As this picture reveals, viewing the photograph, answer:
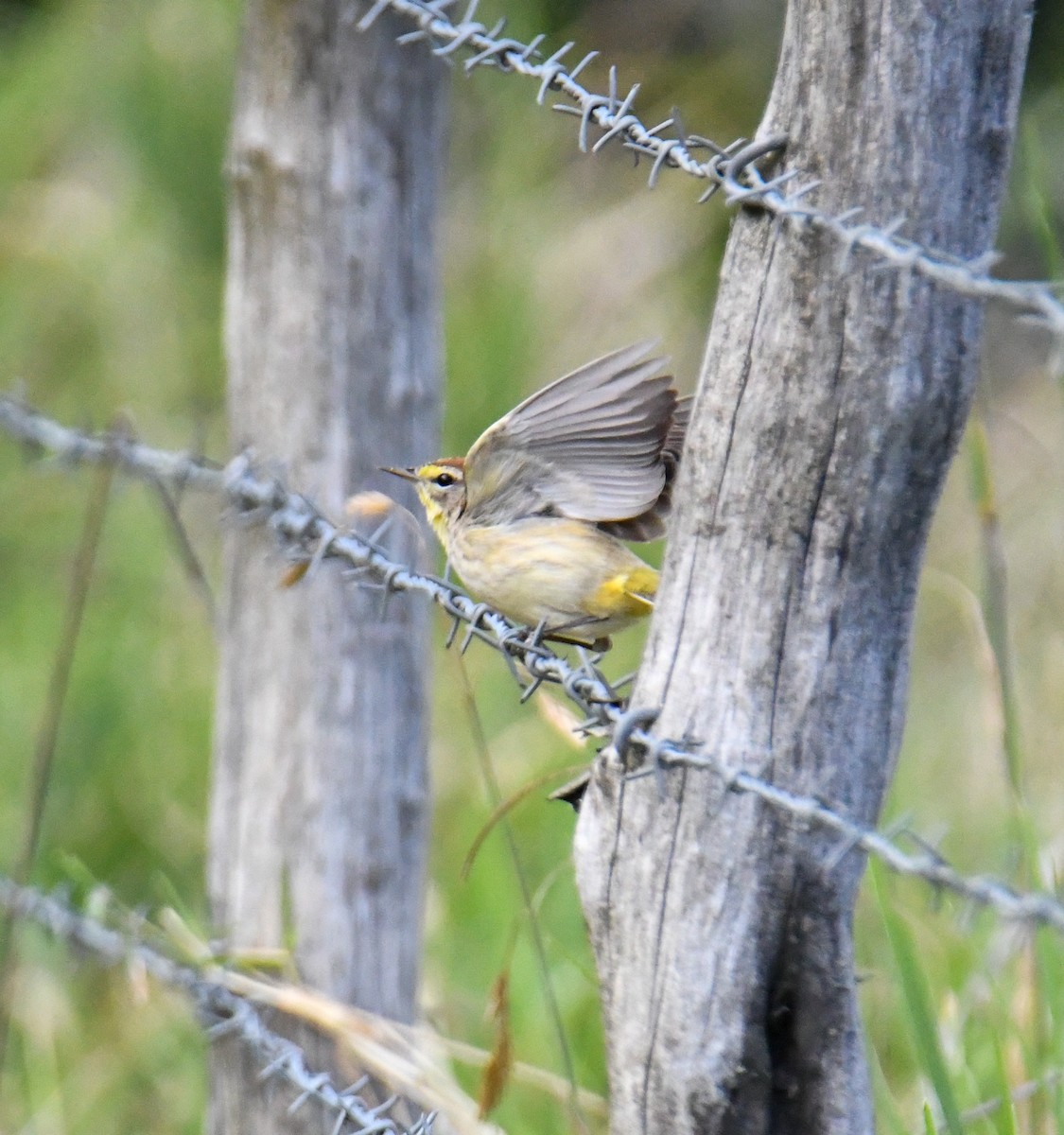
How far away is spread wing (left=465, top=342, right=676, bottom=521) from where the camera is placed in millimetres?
2293

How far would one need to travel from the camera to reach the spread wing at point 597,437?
2.29 meters

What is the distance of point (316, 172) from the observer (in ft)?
10.0

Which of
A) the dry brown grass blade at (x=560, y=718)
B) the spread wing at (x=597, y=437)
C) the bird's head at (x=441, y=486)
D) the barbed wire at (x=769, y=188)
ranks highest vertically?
the barbed wire at (x=769, y=188)

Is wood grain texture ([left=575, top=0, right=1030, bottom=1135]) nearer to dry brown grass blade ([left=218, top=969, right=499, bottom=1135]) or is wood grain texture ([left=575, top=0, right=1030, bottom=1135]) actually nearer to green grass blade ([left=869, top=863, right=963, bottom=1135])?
green grass blade ([left=869, top=863, right=963, bottom=1135])

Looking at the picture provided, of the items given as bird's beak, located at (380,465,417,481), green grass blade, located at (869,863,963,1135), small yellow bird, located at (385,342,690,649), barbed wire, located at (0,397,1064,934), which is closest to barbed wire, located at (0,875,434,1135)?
barbed wire, located at (0,397,1064,934)

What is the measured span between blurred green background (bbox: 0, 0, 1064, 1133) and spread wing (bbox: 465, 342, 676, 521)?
535 mm

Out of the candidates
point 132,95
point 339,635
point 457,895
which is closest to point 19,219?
point 132,95

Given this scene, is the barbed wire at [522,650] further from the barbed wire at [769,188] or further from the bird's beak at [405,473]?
the barbed wire at [769,188]

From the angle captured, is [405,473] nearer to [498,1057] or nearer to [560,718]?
[560,718]

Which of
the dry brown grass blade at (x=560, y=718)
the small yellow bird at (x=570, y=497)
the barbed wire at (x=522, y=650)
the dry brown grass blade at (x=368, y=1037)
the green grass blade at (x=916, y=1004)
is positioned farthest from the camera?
the dry brown grass blade at (x=368, y=1037)

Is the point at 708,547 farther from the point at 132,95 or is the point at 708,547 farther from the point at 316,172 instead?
the point at 132,95

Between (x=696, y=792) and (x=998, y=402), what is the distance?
6.85m

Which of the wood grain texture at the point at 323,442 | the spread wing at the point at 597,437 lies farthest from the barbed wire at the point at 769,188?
the wood grain texture at the point at 323,442

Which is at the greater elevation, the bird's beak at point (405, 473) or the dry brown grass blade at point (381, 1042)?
the bird's beak at point (405, 473)
